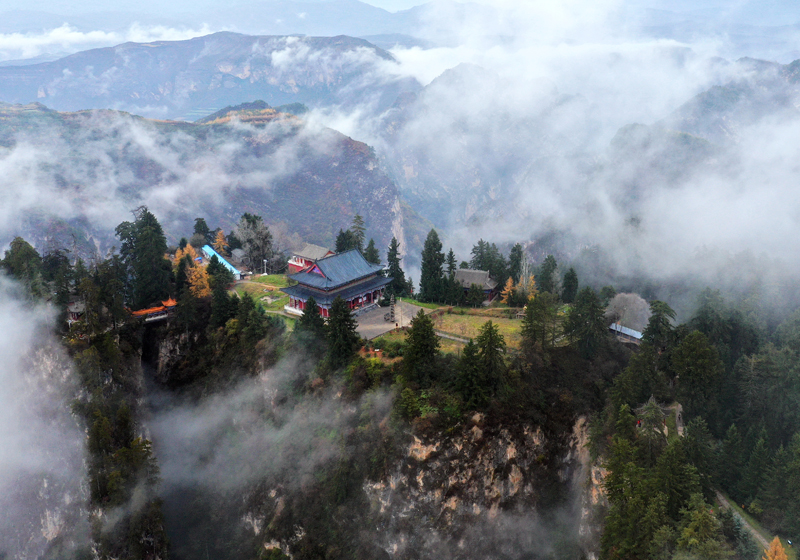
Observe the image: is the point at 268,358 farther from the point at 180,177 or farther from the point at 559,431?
the point at 180,177

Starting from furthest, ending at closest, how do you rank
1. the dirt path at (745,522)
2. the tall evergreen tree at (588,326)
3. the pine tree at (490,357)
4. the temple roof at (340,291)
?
the temple roof at (340,291) < the tall evergreen tree at (588,326) < the pine tree at (490,357) < the dirt path at (745,522)

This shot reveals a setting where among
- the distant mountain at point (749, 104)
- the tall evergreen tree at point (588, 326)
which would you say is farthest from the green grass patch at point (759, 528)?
the distant mountain at point (749, 104)

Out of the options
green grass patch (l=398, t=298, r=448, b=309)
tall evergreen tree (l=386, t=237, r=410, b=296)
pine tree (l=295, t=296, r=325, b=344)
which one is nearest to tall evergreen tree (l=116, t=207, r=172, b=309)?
pine tree (l=295, t=296, r=325, b=344)

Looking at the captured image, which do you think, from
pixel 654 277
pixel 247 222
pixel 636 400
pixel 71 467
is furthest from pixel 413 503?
pixel 654 277

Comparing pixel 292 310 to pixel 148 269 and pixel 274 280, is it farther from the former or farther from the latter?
pixel 148 269

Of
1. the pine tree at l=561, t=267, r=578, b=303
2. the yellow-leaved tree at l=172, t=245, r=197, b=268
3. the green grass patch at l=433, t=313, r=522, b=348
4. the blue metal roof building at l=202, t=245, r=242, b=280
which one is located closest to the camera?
the green grass patch at l=433, t=313, r=522, b=348

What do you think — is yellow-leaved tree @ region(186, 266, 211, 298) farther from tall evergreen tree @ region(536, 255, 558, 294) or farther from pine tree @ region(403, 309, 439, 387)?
tall evergreen tree @ region(536, 255, 558, 294)

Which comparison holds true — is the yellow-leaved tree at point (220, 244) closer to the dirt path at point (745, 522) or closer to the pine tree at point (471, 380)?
the pine tree at point (471, 380)
